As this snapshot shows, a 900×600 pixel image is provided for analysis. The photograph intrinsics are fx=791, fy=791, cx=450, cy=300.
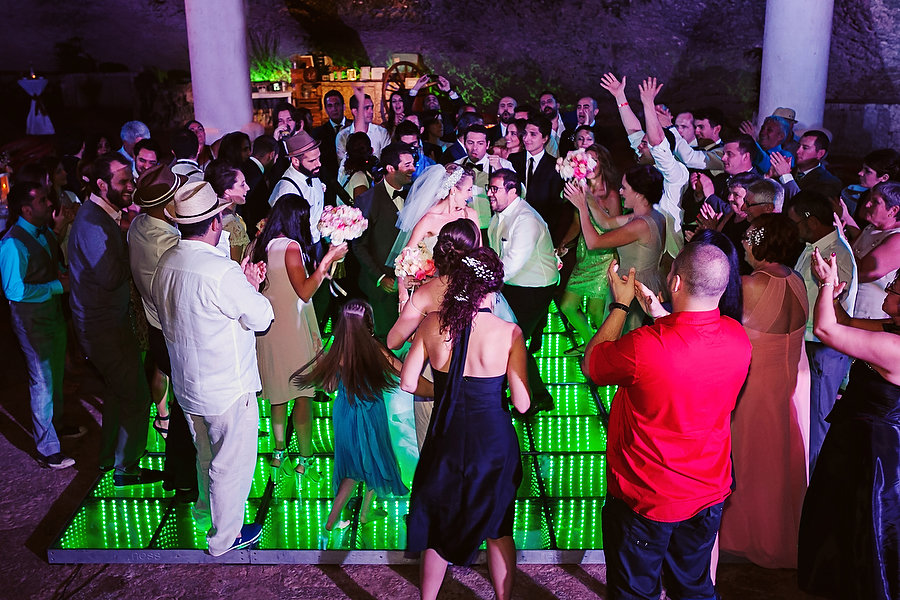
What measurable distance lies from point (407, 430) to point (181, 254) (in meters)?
1.42

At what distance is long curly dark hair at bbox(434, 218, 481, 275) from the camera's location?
3226mm

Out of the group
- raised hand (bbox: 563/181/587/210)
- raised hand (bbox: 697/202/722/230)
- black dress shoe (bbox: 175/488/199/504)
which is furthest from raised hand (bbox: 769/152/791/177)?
black dress shoe (bbox: 175/488/199/504)

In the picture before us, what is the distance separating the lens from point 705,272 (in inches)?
104

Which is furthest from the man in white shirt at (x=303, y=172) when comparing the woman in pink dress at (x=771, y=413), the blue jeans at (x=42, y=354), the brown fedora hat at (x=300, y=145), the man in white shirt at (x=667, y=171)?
the woman in pink dress at (x=771, y=413)

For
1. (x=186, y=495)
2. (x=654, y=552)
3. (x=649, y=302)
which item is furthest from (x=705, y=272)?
(x=186, y=495)

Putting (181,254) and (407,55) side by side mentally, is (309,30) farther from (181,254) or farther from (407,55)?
(181,254)

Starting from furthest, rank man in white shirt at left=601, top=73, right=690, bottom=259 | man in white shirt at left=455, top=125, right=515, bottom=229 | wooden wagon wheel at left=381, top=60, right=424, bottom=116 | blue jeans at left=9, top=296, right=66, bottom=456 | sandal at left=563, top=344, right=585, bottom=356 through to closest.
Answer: wooden wagon wheel at left=381, top=60, right=424, bottom=116
man in white shirt at left=455, top=125, right=515, bottom=229
sandal at left=563, top=344, right=585, bottom=356
man in white shirt at left=601, top=73, right=690, bottom=259
blue jeans at left=9, top=296, right=66, bottom=456

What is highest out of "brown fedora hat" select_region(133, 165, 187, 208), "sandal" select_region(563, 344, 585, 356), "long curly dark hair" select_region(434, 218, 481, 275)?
"brown fedora hat" select_region(133, 165, 187, 208)

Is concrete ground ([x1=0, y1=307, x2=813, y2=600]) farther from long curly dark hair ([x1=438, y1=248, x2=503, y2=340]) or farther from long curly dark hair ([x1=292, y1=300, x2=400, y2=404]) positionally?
long curly dark hair ([x1=438, y1=248, x2=503, y2=340])

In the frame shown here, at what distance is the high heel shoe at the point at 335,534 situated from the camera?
376 centimetres

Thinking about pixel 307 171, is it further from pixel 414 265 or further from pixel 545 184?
pixel 545 184

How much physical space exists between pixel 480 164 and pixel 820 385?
3441mm

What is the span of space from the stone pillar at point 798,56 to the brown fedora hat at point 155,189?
24.8 ft

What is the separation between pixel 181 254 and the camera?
10.7 feet
